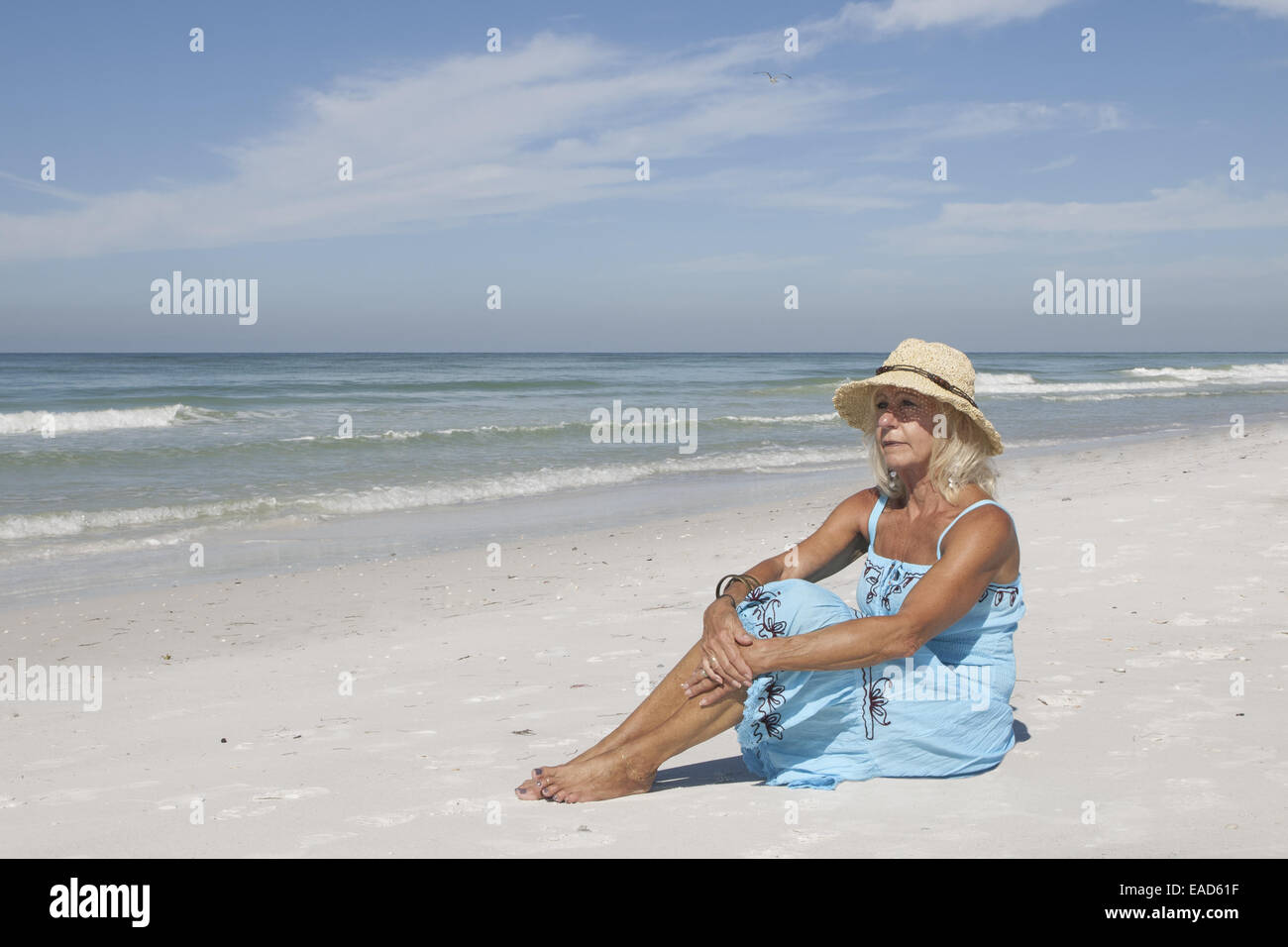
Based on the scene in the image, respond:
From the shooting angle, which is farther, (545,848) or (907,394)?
(907,394)

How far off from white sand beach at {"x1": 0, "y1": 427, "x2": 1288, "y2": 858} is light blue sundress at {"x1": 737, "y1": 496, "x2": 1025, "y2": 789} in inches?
3.6

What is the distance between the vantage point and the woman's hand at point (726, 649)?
3.07m

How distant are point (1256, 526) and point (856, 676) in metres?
5.43

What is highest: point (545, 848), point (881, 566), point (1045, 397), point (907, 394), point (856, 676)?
point (1045, 397)

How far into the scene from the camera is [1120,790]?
3.19 m

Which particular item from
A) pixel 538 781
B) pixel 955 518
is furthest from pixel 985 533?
pixel 538 781

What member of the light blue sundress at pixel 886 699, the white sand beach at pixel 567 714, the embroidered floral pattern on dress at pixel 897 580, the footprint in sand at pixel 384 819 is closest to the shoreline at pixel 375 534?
the white sand beach at pixel 567 714

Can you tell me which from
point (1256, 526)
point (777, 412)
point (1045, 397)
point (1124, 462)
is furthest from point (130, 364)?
point (1256, 526)

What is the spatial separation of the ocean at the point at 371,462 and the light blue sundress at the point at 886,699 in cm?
604

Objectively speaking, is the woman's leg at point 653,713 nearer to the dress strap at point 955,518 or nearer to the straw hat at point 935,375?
the dress strap at point 955,518

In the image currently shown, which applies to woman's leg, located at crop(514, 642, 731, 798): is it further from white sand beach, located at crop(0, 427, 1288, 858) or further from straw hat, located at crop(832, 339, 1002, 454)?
straw hat, located at crop(832, 339, 1002, 454)

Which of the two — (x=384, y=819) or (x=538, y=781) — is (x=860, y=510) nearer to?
(x=538, y=781)

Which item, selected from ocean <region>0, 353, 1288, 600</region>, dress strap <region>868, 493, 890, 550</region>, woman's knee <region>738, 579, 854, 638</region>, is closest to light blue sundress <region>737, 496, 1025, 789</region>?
woman's knee <region>738, 579, 854, 638</region>

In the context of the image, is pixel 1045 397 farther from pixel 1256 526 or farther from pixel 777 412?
pixel 1256 526
